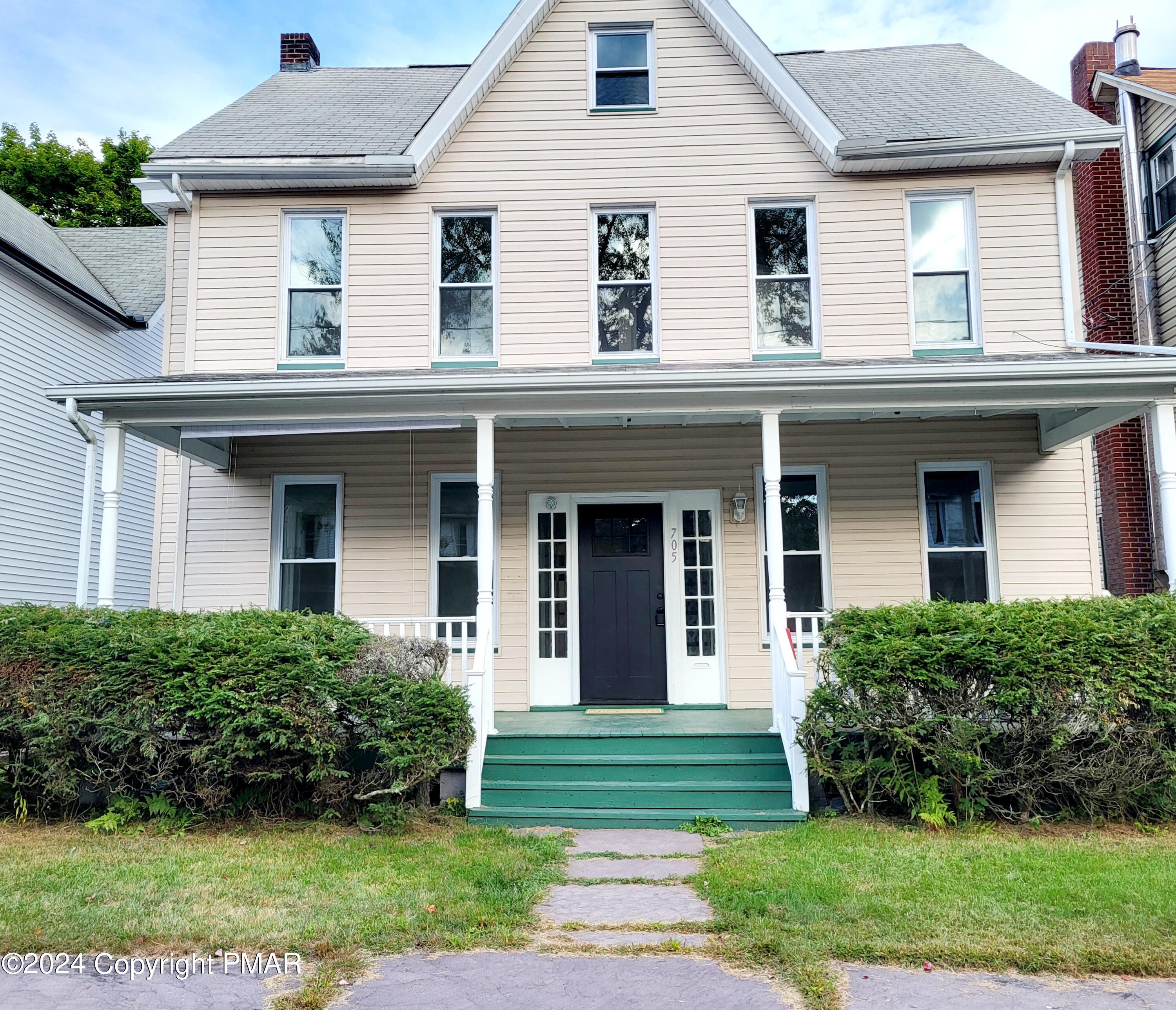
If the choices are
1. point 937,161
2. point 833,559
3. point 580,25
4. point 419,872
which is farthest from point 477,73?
point 419,872

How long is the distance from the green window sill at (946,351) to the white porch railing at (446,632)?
207 inches

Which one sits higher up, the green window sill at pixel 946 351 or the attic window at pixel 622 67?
the attic window at pixel 622 67

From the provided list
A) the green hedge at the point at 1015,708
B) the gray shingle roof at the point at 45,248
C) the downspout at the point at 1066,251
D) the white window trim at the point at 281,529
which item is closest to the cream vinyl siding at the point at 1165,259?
the downspout at the point at 1066,251

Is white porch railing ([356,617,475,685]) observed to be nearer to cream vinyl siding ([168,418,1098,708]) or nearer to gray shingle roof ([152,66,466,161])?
cream vinyl siding ([168,418,1098,708])

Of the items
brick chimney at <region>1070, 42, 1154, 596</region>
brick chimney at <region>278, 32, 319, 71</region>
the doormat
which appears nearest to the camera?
the doormat

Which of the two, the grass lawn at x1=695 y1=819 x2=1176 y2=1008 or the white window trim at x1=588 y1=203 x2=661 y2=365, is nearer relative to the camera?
the grass lawn at x1=695 y1=819 x2=1176 y2=1008

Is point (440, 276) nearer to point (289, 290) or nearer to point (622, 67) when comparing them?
point (289, 290)

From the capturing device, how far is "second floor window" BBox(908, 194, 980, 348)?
9352 mm

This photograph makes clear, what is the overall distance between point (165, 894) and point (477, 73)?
319 inches

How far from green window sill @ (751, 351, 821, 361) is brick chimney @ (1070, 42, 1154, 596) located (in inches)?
249

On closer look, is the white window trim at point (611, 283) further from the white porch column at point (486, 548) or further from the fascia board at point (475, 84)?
the white porch column at point (486, 548)

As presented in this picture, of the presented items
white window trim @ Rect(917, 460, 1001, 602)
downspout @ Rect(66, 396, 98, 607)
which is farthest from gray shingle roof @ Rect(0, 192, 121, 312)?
white window trim @ Rect(917, 460, 1001, 602)

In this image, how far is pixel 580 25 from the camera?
31.9 ft

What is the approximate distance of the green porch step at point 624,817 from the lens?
6488 millimetres
